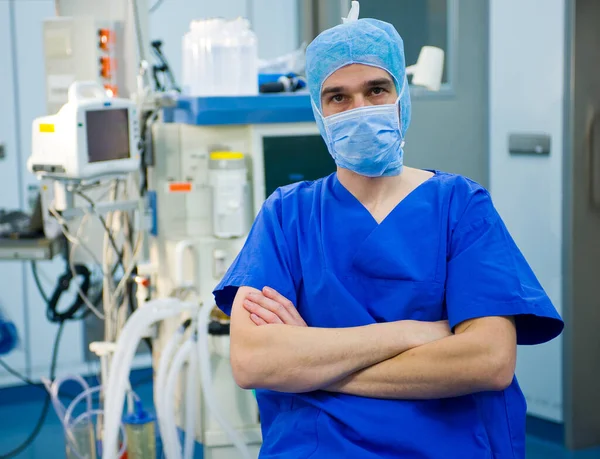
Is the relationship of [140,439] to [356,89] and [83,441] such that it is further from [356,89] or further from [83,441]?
[356,89]

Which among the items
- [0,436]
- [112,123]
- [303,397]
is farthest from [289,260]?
[0,436]

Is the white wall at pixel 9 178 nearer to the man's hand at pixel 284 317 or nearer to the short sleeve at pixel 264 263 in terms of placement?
the short sleeve at pixel 264 263

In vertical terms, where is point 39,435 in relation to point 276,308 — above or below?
below

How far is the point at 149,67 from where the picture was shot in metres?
3.51

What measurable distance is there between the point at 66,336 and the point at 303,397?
10.2 ft

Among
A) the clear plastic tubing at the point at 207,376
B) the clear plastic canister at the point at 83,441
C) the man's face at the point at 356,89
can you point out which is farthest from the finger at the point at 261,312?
the clear plastic canister at the point at 83,441

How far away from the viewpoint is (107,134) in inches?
110

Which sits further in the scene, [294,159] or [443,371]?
[294,159]

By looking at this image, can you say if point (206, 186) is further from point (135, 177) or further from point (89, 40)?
point (89, 40)

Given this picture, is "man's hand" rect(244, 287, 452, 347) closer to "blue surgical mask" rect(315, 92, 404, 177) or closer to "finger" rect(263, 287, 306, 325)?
"finger" rect(263, 287, 306, 325)

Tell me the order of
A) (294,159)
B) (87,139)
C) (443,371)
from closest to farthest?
(443,371), (87,139), (294,159)

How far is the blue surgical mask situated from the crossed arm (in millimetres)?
303

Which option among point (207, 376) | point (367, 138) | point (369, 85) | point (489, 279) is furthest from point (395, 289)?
point (207, 376)

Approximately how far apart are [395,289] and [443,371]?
0.61ft
